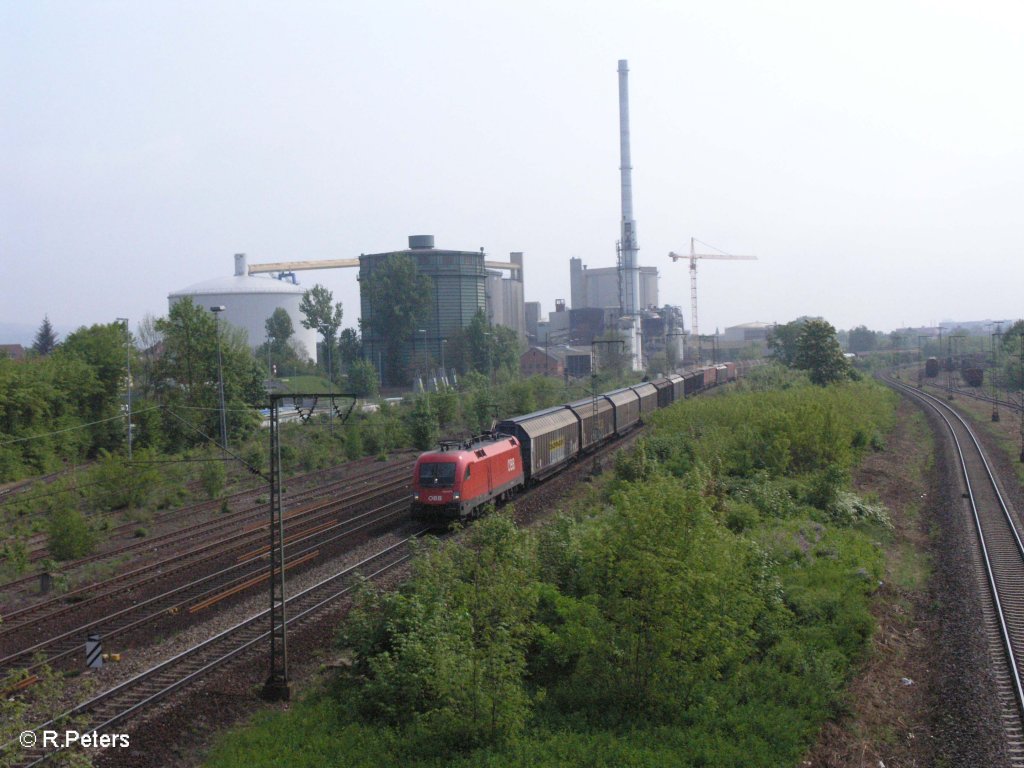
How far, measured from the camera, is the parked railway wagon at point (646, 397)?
202 ft

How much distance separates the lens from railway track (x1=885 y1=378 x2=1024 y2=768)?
15.4m

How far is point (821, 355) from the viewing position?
71.1m

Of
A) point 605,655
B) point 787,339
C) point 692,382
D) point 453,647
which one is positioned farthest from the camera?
point 787,339

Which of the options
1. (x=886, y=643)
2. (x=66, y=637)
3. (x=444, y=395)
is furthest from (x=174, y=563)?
(x=444, y=395)

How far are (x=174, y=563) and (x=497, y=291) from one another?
161026 mm

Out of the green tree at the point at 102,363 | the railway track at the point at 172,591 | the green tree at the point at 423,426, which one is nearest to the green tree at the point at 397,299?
the green tree at the point at 102,363

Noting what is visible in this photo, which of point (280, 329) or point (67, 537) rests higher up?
point (280, 329)

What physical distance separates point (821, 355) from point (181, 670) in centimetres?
6346

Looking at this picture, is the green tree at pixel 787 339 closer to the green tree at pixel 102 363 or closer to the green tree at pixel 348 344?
the green tree at pixel 348 344

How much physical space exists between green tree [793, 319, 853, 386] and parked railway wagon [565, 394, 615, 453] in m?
27.6

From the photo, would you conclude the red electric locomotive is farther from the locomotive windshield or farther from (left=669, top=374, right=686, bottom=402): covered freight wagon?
(left=669, top=374, right=686, bottom=402): covered freight wagon

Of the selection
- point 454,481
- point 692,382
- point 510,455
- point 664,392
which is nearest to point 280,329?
point 692,382

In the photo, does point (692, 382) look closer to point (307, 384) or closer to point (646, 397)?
point (646, 397)

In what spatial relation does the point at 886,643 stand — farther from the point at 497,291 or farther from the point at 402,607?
the point at 497,291
